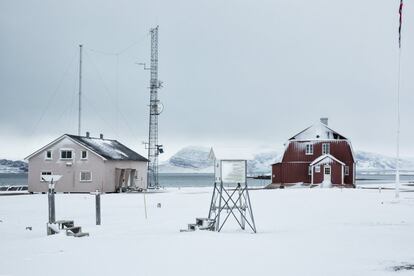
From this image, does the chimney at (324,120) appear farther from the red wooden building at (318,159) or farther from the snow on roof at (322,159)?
the snow on roof at (322,159)

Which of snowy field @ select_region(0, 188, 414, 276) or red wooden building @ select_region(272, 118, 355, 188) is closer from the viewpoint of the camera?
snowy field @ select_region(0, 188, 414, 276)

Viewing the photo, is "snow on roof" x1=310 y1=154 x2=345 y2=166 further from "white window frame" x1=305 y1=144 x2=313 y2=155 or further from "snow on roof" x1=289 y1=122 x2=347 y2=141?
"snow on roof" x1=289 y1=122 x2=347 y2=141

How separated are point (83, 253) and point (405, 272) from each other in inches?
338

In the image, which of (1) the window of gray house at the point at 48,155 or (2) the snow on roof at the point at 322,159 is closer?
(1) the window of gray house at the point at 48,155

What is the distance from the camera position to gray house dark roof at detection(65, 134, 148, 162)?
190 ft

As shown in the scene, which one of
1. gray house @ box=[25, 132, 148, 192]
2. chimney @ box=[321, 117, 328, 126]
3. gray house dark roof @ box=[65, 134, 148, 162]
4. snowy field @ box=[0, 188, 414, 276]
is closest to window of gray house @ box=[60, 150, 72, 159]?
gray house @ box=[25, 132, 148, 192]

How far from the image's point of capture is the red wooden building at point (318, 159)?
67.8 metres

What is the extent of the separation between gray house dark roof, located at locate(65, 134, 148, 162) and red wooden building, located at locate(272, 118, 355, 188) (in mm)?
19190

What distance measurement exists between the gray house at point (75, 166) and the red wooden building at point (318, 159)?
23253mm

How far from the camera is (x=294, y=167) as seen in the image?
70438mm

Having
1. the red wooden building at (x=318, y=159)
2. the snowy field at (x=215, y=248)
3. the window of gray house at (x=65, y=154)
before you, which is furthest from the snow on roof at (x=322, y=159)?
the snowy field at (x=215, y=248)

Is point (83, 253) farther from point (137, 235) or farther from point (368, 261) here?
point (368, 261)

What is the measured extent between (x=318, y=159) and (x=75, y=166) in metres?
30.2

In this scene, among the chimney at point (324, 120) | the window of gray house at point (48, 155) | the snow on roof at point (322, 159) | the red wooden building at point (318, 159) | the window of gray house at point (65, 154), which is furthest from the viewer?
the chimney at point (324, 120)
